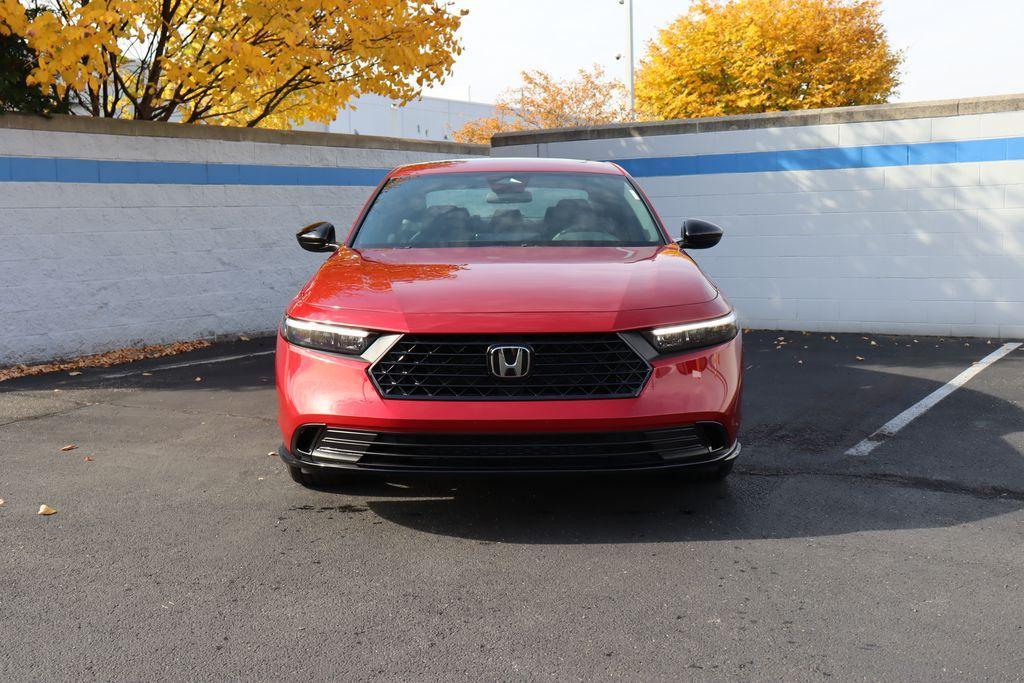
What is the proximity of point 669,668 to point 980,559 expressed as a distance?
5.24 ft

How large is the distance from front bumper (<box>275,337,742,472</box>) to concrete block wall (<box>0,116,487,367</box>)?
572 cm

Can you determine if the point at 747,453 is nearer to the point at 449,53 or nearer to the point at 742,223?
the point at 742,223

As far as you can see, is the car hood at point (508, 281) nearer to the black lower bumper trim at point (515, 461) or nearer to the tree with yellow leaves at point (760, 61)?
the black lower bumper trim at point (515, 461)

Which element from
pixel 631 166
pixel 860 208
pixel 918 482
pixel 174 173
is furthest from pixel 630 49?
pixel 918 482

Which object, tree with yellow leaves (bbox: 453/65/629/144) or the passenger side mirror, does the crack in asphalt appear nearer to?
the passenger side mirror

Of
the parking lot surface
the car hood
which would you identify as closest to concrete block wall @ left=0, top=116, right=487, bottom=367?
the parking lot surface

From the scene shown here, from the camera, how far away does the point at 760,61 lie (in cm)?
2314

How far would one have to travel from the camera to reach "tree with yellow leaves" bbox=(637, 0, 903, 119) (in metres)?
23.4

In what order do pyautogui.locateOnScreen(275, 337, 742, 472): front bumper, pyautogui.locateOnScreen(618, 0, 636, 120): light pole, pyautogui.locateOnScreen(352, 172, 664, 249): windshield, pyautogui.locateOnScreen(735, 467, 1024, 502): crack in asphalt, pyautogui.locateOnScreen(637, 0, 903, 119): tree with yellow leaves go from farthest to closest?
pyautogui.locateOnScreen(618, 0, 636, 120): light pole < pyautogui.locateOnScreen(637, 0, 903, 119): tree with yellow leaves < pyautogui.locateOnScreen(352, 172, 664, 249): windshield < pyautogui.locateOnScreen(735, 467, 1024, 502): crack in asphalt < pyautogui.locateOnScreen(275, 337, 742, 472): front bumper

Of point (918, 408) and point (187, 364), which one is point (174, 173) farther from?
point (918, 408)

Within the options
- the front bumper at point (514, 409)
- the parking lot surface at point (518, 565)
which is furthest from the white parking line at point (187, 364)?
the front bumper at point (514, 409)

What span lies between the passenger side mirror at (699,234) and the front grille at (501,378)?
5.73 feet

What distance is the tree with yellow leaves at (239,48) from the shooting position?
8406 millimetres

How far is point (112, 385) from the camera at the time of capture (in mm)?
7992
